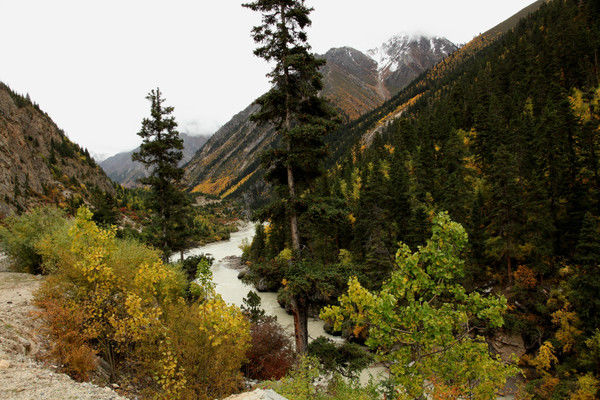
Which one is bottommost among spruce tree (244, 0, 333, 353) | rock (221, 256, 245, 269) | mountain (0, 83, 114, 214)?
→ rock (221, 256, 245, 269)

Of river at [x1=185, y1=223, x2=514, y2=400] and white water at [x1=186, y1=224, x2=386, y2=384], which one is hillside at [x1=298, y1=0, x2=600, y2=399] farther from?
white water at [x1=186, y1=224, x2=386, y2=384]

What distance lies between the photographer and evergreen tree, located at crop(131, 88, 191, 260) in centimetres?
1884

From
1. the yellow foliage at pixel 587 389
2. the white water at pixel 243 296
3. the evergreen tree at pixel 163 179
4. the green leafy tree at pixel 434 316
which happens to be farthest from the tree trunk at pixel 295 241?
the yellow foliage at pixel 587 389

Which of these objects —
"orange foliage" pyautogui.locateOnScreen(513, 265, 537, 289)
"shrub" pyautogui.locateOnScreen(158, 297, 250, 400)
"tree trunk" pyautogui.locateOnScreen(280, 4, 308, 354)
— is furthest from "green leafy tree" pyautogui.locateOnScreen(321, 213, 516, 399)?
"orange foliage" pyautogui.locateOnScreen(513, 265, 537, 289)

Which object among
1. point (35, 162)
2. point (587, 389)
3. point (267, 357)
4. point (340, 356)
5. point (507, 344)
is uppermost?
point (35, 162)

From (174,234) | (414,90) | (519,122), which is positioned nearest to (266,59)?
(174,234)

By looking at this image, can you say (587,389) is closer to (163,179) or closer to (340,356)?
(340,356)

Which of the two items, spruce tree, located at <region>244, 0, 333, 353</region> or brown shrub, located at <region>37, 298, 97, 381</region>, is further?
spruce tree, located at <region>244, 0, 333, 353</region>

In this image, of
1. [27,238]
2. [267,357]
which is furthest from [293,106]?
[27,238]

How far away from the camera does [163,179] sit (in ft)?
63.6

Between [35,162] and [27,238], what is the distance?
64938 millimetres

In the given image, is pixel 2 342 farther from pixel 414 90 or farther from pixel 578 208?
pixel 414 90

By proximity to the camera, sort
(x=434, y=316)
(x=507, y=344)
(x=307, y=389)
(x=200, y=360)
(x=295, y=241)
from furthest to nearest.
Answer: (x=507, y=344), (x=295, y=241), (x=200, y=360), (x=307, y=389), (x=434, y=316)

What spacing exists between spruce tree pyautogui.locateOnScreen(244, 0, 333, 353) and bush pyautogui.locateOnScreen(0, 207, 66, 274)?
15906 mm
